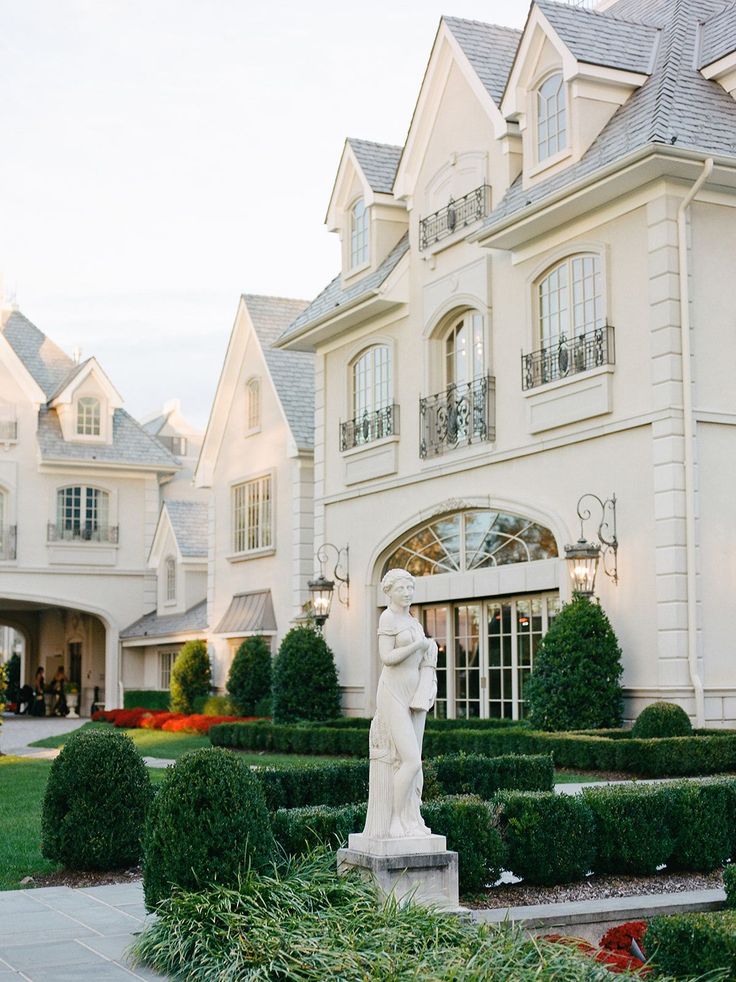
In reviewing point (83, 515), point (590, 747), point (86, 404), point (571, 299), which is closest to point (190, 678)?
point (83, 515)

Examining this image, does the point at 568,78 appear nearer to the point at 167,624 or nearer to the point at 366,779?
the point at 366,779

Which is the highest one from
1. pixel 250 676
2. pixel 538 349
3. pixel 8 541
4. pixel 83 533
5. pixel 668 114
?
pixel 668 114

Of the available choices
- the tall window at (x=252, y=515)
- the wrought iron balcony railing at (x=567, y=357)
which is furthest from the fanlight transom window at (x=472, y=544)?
the tall window at (x=252, y=515)

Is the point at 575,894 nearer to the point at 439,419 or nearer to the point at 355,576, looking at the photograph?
the point at 439,419

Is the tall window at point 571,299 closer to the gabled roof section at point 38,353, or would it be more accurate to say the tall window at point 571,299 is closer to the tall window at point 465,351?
the tall window at point 465,351

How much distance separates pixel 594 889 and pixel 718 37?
14558 mm

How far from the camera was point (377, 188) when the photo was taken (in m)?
25.1

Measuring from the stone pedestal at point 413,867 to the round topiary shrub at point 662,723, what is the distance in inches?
323

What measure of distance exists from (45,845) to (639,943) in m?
4.96

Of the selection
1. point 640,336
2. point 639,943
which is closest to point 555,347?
point 640,336

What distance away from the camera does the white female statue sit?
825 centimetres

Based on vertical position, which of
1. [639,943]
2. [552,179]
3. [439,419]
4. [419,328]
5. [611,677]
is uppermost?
[552,179]

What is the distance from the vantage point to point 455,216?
73.9 ft

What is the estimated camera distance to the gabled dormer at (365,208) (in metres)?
25.0
